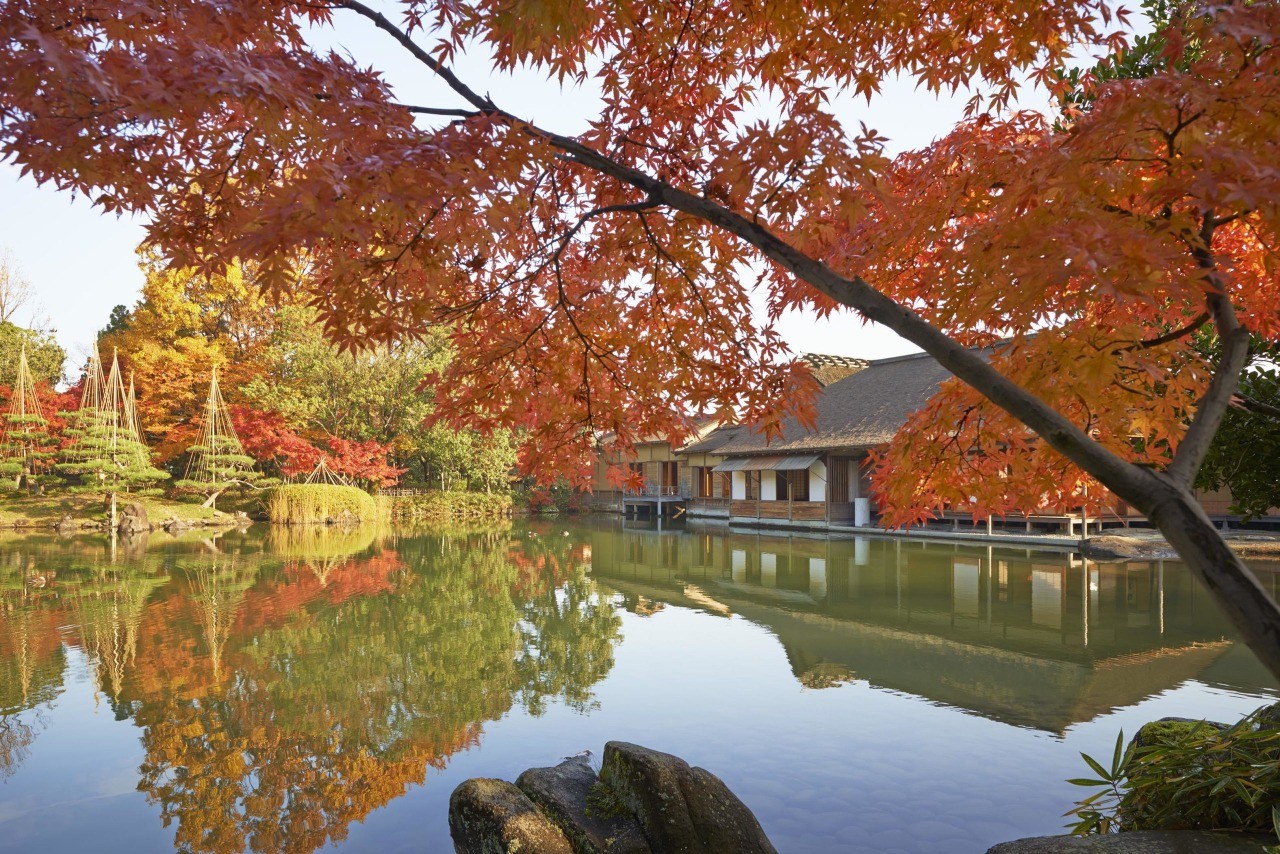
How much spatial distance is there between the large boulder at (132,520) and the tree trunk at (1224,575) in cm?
2012

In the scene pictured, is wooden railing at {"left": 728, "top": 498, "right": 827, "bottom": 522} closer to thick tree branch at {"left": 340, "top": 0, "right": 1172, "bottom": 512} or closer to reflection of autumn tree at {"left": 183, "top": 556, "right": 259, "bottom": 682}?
reflection of autumn tree at {"left": 183, "top": 556, "right": 259, "bottom": 682}

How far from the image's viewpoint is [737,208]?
2723 mm

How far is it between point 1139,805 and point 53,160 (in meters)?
4.34

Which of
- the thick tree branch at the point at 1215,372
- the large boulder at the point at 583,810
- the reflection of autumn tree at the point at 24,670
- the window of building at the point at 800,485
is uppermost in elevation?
the thick tree branch at the point at 1215,372

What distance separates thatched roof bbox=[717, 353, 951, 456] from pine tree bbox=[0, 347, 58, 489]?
1697 centimetres

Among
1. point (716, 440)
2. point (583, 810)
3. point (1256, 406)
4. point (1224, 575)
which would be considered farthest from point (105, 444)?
point (1224, 575)

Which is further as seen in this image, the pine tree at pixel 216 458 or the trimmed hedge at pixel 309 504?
the trimmed hedge at pixel 309 504

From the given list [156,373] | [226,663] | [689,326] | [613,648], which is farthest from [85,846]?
[156,373]

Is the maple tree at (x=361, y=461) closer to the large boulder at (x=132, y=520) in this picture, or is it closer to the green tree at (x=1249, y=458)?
the large boulder at (x=132, y=520)

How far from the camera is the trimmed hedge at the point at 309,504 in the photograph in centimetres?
2033

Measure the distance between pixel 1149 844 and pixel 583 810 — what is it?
6.73ft

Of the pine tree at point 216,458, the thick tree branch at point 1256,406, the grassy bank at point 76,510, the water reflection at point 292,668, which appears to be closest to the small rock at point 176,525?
the grassy bank at point 76,510

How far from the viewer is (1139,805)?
2.99 meters

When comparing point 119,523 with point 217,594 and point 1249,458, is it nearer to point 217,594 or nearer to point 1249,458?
point 217,594
